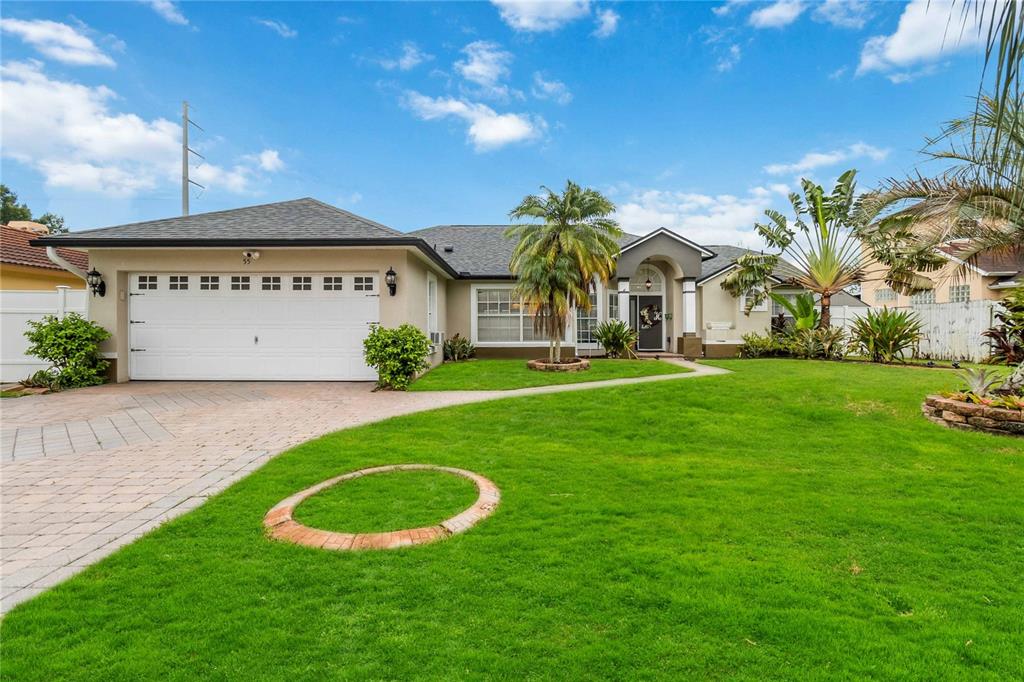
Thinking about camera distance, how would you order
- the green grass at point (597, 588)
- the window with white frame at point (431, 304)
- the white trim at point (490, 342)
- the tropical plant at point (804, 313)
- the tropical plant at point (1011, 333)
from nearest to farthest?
the green grass at point (597, 588)
the tropical plant at point (1011, 333)
the window with white frame at point (431, 304)
the tropical plant at point (804, 313)
the white trim at point (490, 342)

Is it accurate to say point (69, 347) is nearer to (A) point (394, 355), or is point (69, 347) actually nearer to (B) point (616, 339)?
(A) point (394, 355)

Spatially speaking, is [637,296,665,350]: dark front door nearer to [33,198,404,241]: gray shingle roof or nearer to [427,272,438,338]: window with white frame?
[427,272,438,338]: window with white frame

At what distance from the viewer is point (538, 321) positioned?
1291 cm

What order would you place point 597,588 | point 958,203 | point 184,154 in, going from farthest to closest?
point 184,154
point 958,203
point 597,588

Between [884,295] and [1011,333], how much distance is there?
68.7ft

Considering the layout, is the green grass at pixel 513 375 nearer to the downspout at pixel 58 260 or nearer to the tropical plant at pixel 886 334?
the tropical plant at pixel 886 334

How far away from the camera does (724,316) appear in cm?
1666

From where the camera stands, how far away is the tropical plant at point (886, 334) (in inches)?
521

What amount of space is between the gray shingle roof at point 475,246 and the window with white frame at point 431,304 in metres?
1.66

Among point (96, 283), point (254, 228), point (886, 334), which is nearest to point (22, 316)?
point (96, 283)

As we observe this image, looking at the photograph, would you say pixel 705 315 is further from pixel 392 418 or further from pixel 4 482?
pixel 4 482

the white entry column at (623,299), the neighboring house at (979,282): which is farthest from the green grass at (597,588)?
the neighboring house at (979,282)

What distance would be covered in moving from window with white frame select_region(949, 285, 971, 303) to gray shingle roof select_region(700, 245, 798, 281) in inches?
383

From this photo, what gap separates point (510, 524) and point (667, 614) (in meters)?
1.40
